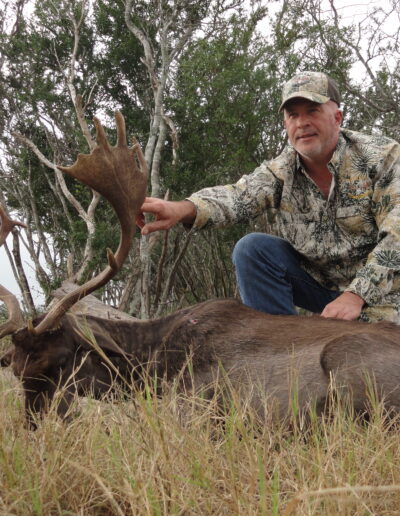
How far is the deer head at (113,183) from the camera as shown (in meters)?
3.58

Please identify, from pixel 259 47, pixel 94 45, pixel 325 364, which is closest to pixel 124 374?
pixel 325 364

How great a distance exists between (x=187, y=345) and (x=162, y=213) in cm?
91

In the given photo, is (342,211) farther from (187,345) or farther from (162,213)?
(187,345)

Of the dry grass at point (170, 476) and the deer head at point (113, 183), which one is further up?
the deer head at point (113, 183)

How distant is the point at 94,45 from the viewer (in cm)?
1103

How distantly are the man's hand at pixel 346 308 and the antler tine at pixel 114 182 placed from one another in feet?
4.55

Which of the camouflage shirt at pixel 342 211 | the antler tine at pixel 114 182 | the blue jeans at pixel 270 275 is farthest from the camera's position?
the blue jeans at pixel 270 275

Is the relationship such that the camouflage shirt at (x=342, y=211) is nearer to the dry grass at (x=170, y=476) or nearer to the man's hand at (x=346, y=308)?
the man's hand at (x=346, y=308)

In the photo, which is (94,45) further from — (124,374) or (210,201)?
(124,374)

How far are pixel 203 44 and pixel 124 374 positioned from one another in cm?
664

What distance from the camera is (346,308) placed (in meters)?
3.97

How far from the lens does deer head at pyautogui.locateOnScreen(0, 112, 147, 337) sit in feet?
11.7

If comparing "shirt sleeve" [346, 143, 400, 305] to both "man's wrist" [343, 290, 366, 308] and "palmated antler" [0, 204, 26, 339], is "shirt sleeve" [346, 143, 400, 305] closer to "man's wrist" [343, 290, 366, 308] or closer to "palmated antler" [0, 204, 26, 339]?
"man's wrist" [343, 290, 366, 308]

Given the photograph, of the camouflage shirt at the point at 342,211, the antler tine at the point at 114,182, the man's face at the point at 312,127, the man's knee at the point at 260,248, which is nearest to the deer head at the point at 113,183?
the antler tine at the point at 114,182
